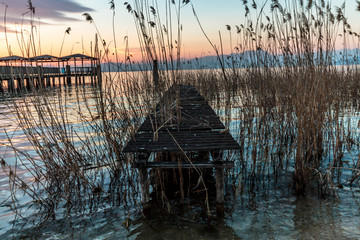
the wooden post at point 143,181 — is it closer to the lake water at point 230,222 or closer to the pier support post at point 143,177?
the pier support post at point 143,177

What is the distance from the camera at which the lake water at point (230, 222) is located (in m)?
1.91

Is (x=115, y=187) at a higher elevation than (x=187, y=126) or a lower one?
lower

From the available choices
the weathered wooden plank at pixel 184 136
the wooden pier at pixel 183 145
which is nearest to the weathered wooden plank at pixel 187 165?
the wooden pier at pixel 183 145

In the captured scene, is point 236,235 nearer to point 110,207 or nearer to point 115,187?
point 110,207

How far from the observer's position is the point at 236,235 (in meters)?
1.90

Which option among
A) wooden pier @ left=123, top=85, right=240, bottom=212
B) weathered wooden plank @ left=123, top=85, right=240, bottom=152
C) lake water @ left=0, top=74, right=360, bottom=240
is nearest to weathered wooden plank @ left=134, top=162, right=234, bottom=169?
wooden pier @ left=123, top=85, right=240, bottom=212

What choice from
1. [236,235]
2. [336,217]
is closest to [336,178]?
[336,217]

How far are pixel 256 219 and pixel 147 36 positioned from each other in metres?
1.91

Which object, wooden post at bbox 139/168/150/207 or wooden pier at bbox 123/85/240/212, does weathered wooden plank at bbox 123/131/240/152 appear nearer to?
wooden pier at bbox 123/85/240/212

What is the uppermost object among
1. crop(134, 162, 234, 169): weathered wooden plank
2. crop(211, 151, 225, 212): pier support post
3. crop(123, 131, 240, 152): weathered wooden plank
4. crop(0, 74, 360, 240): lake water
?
crop(123, 131, 240, 152): weathered wooden plank

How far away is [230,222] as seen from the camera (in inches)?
81.1

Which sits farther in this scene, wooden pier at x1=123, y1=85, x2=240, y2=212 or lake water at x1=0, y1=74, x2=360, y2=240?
wooden pier at x1=123, y1=85, x2=240, y2=212

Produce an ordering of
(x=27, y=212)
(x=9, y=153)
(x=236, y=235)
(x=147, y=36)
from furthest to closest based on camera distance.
Result: (x=9, y=153) → (x=147, y=36) → (x=27, y=212) → (x=236, y=235)

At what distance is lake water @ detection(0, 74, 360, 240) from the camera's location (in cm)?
191
